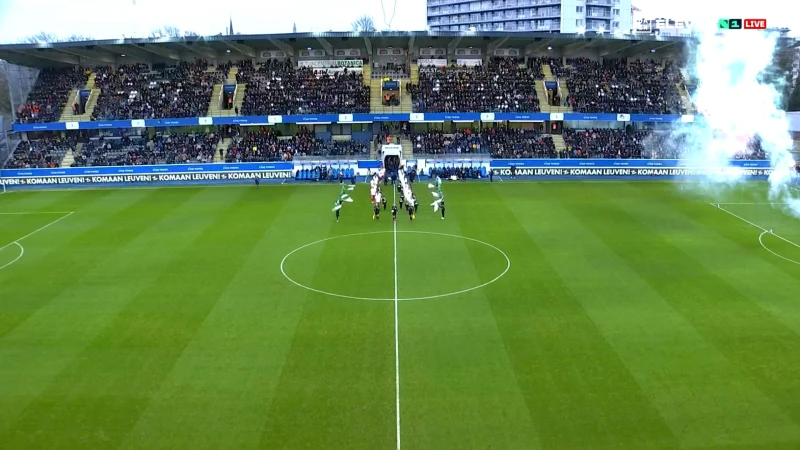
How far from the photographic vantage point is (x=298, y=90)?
5288cm

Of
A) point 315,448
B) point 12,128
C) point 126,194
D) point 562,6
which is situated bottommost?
point 315,448

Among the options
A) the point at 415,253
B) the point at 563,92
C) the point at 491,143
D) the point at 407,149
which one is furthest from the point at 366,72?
the point at 415,253

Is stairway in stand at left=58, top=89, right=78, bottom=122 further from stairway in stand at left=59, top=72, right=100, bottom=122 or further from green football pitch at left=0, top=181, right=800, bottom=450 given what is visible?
green football pitch at left=0, top=181, right=800, bottom=450

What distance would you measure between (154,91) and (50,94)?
9182 millimetres

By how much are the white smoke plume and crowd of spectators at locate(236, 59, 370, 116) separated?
26.1 m

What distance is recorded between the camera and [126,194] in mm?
40500

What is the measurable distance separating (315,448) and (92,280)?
45.8 feet

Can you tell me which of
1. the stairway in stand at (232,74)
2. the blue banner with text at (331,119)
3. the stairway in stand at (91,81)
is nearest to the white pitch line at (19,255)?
the blue banner with text at (331,119)

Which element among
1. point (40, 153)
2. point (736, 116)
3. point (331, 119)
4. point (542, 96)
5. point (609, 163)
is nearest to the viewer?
point (736, 116)

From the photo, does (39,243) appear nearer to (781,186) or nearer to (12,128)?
(12,128)

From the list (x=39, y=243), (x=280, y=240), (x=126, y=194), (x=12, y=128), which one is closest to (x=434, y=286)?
(x=280, y=240)

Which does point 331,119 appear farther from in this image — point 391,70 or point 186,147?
point 186,147

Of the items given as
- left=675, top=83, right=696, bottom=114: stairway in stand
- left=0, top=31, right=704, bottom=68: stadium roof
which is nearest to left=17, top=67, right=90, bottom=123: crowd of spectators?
left=0, top=31, right=704, bottom=68: stadium roof

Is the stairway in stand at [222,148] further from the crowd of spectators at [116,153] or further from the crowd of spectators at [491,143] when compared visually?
the crowd of spectators at [491,143]
